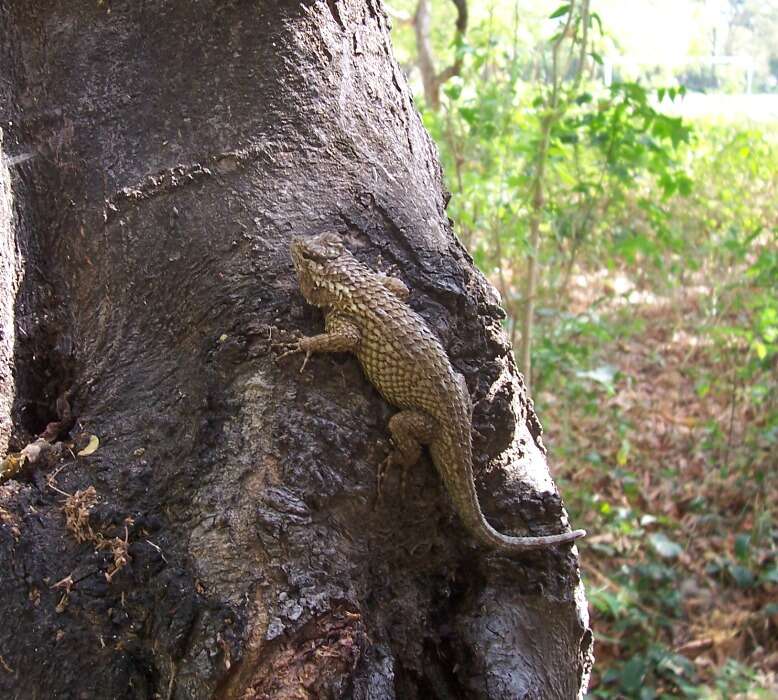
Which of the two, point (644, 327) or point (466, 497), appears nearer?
point (466, 497)

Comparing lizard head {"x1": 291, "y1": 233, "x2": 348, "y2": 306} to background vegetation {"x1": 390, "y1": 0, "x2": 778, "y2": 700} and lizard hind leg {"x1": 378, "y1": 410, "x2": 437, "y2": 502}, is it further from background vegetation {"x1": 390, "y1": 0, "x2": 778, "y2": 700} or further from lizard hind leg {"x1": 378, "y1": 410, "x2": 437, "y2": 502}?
background vegetation {"x1": 390, "y1": 0, "x2": 778, "y2": 700}

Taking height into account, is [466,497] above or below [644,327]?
above

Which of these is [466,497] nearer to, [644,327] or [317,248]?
[317,248]

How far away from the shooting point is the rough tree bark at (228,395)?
1.64 metres

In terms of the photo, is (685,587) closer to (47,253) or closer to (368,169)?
(368,169)

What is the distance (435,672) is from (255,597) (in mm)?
567

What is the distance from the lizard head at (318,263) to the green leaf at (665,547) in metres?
3.18

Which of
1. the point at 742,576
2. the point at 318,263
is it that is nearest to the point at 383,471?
the point at 318,263

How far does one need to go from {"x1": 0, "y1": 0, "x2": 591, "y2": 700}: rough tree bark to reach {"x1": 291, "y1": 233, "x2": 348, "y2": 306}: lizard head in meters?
0.03

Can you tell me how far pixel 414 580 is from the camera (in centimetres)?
191

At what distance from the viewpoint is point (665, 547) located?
174 inches

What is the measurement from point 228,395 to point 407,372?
0.48 m

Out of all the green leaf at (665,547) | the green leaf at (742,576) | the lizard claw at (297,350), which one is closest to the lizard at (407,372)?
the lizard claw at (297,350)

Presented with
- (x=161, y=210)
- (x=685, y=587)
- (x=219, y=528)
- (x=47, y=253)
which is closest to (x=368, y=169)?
(x=161, y=210)
